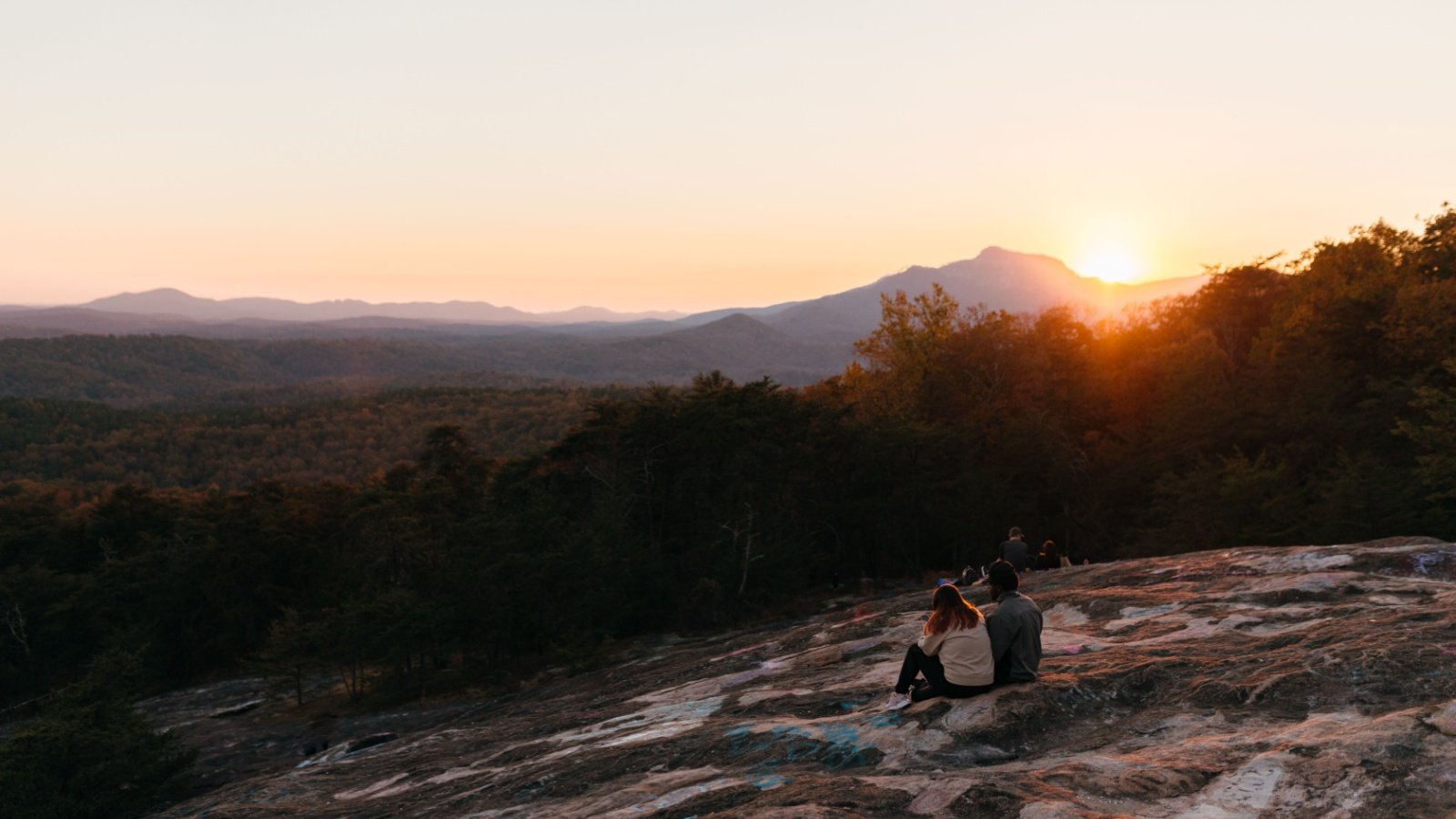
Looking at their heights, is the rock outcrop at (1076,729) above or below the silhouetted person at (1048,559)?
above

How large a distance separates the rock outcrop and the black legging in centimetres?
Result: 16

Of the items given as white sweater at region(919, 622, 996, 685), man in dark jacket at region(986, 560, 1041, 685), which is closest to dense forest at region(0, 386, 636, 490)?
white sweater at region(919, 622, 996, 685)

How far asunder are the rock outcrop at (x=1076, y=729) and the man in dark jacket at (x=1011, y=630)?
268 millimetres

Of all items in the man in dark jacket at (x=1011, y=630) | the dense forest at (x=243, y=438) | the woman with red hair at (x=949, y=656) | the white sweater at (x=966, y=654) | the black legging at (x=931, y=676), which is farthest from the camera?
the dense forest at (x=243, y=438)

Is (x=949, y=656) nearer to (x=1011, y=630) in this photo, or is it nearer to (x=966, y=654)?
(x=966, y=654)

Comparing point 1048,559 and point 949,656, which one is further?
point 1048,559

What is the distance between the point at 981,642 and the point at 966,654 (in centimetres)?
26

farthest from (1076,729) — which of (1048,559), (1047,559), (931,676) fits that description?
(1048,559)

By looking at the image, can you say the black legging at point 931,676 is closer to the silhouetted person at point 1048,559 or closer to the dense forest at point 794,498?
the silhouetted person at point 1048,559

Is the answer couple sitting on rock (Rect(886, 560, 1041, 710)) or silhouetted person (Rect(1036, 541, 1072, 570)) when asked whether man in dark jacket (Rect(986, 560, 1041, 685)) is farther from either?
silhouetted person (Rect(1036, 541, 1072, 570))

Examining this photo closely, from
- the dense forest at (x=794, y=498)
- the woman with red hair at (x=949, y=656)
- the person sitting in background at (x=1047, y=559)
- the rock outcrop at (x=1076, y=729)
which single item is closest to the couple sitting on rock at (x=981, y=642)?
the woman with red hair at (x=949, y=656)

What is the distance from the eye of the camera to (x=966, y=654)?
9594 mm

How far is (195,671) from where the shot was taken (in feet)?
189

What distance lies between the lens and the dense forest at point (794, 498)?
119ft
